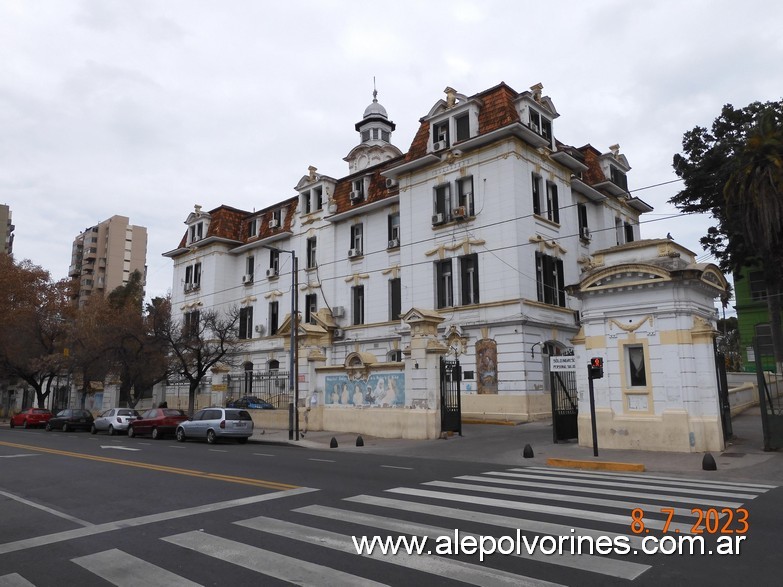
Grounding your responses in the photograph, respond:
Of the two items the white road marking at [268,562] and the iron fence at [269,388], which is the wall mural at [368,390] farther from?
the white road marking at [268,562]

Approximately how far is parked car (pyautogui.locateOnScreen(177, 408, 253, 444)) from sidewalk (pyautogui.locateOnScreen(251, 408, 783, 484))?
0.87 metres

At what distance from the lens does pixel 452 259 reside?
29016mm

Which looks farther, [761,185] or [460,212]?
[460,212]

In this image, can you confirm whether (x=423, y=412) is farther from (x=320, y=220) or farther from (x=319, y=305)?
(x=320, y=220)

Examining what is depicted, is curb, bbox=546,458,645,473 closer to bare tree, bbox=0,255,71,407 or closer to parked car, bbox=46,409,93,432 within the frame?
parked car, bbox=46,409,93,432

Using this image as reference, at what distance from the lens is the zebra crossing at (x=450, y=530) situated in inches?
215

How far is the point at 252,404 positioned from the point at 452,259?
41.8ft

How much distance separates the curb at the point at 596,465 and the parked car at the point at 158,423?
18.2m

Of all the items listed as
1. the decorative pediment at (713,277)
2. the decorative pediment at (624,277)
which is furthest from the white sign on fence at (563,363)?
the decorative pediment at (713,277)

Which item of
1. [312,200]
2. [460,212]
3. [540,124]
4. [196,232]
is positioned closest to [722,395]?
[460,212]

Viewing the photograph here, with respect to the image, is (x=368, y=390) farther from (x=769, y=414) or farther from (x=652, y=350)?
(x=769, y=414)

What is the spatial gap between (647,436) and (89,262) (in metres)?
97.7

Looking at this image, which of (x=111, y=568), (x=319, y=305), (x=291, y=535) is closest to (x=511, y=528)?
(x=291, y=535)

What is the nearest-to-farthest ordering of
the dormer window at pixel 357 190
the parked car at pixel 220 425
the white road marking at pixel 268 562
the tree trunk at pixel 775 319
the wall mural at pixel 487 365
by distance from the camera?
the white road marking at pixel 268 562 < the parked car at pixel 220 425 < the wall mural at pixel 487 365 < the tree trunk at pixel 775 319 < the dormer window at pixel 357 190
